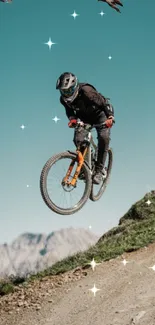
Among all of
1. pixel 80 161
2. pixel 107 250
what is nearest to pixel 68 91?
pixel 80 161

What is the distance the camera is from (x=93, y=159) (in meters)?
12.3

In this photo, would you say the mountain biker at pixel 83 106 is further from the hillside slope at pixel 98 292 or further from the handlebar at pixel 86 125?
the hillside slope at pixel 98 292

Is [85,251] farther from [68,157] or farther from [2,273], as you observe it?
[68,157]

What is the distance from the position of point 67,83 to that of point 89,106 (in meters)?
1.04

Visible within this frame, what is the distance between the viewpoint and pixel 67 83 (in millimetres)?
10070

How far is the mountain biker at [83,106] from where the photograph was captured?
1014 cm

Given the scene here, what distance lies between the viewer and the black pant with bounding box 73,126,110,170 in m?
11.0

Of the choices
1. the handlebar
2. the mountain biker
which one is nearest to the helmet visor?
the mountain biker

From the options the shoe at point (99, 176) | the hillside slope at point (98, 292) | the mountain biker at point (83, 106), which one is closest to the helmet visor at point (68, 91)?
the mountain biker at point (83, 106)

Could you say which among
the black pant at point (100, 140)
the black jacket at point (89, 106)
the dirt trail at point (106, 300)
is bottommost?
the dirt trail at point (106, 300)

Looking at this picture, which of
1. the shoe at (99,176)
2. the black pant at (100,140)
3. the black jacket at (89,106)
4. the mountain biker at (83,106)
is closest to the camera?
the mountain biker at (83,106)

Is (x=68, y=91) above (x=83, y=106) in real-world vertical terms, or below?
above

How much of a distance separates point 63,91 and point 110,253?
223 inches

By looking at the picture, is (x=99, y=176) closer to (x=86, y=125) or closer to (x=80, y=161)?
(x=80, y=161)
